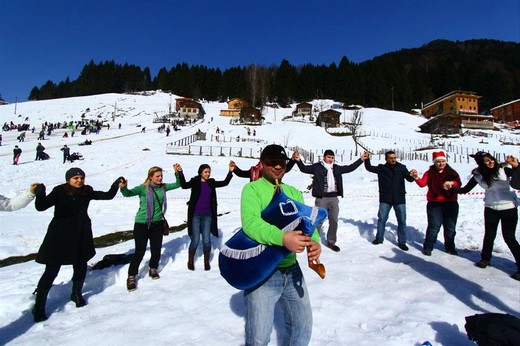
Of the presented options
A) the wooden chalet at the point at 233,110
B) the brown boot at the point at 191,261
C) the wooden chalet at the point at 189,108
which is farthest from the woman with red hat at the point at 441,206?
the wooden chalet at the point at 189,108

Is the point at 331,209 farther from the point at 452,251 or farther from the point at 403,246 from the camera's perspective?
the point at 452,251

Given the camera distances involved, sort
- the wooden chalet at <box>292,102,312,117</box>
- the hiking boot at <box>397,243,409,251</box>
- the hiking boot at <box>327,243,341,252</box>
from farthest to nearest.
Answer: the wooden chalet at <box>292,102,312,117</box>
the hiking boot at <box>327,243,341,252</box>
the hiking boot at <box>397,243,409,251</box>

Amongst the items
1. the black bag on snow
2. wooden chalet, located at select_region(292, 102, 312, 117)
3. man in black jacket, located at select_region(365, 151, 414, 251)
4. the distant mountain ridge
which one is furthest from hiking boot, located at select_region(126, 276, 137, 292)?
the distant mountain ridge

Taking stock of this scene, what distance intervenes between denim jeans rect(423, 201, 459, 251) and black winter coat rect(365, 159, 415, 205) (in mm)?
667

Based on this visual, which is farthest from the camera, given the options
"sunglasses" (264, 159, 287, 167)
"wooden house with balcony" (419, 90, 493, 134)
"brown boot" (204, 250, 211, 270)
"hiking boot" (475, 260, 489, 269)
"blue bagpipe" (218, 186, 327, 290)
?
"wooden house with balcony" (419, 90, 493, 134)

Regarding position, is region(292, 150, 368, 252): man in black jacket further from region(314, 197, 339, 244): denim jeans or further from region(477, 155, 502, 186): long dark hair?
region(477, 155, 502, 186): long dark hair

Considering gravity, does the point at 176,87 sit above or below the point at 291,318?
above

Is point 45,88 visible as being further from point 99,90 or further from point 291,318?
point 291,318

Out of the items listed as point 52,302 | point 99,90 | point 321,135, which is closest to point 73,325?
point 52,302

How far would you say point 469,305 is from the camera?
3975 mm

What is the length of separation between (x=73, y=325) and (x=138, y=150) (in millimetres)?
29059

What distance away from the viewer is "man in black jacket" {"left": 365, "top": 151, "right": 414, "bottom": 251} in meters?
6.54

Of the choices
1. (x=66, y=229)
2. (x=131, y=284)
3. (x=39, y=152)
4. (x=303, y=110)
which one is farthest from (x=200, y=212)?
(x=303, y=110)

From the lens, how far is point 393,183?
6.59 m
